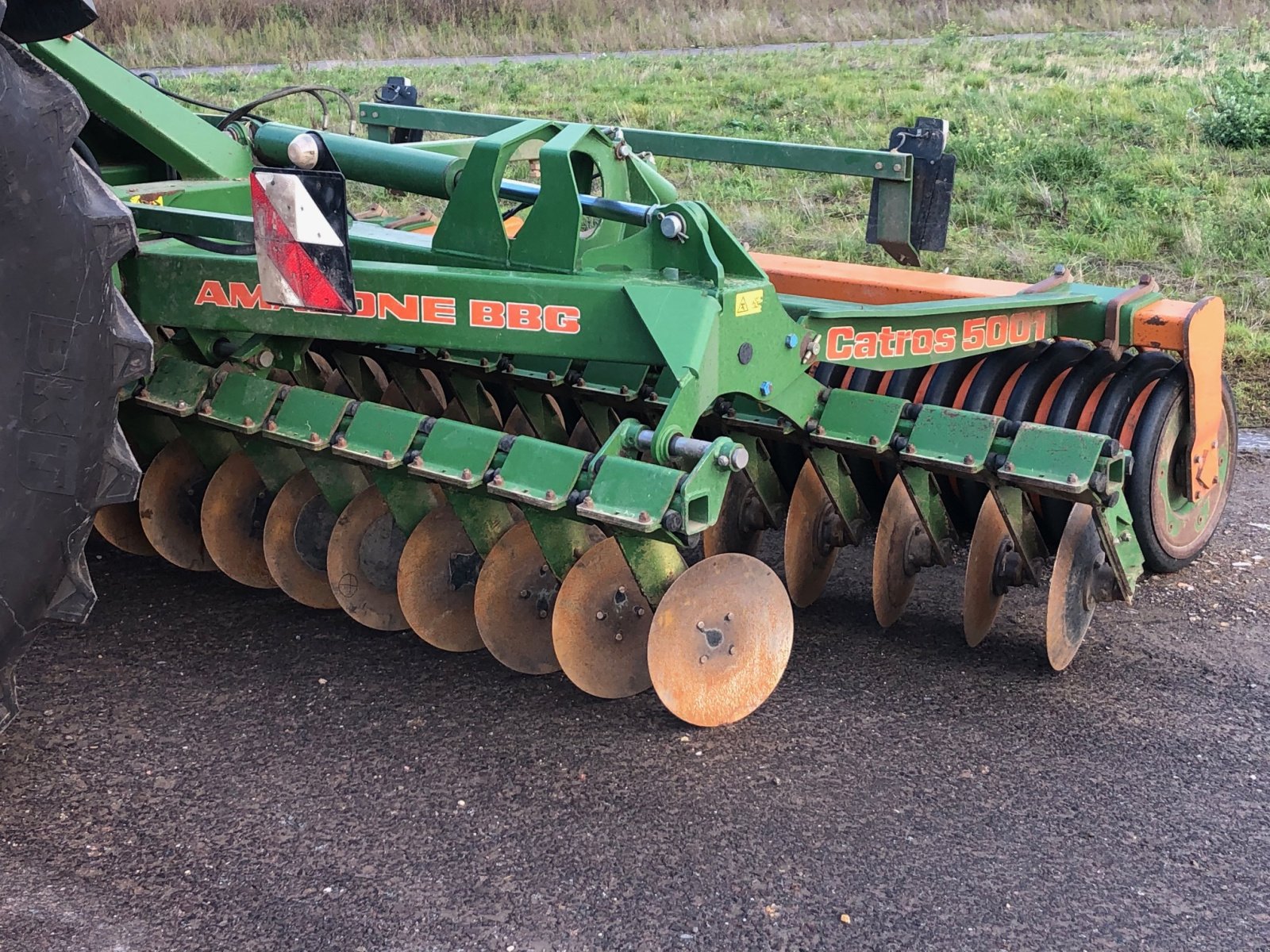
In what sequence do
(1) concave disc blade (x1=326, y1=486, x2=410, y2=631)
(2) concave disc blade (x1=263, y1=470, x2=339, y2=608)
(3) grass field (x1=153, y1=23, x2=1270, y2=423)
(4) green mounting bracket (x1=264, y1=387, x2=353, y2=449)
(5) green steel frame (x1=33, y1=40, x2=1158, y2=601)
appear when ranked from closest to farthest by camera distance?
(5) green steel frame (x1=33, y1=40, x2=1158, y2=601)
(4) green mounting bracket (x1=264, y1=387, x2=353, y2=449)
(1) concave disc blade (x1=326, y1=486, x2=410, y2=631)
(2) concave disc blade (x1=263, y1=470, x2=339, y2=608)
(3) grass field (x1=153, y1=23, x2=1270, y2=423)

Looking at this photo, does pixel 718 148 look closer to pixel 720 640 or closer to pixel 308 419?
pixel 308 419

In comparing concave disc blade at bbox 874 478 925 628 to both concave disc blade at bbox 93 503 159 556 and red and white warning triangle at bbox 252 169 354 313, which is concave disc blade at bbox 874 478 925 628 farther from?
concave disc blade at bbox 93 503 159 556

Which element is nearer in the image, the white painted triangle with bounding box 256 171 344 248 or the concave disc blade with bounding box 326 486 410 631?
the white painted triangle with bounding box 256 171 344 248

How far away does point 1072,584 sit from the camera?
3105 mm

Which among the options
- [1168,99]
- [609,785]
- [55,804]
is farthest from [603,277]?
[1168,99]

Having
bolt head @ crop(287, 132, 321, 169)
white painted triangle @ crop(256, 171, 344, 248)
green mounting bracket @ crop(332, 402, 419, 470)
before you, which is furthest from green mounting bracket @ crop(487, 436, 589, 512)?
bolt head @ crop(287, 132, 321, 169)

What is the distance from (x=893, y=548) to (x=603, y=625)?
0.81 m

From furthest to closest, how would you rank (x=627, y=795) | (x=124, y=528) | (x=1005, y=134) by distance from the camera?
(x=1005, y=134) < (x=124, y=528) < (x=627, y=795)

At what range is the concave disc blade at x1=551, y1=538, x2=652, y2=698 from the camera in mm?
2889

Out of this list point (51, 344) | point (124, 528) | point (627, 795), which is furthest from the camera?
point (124, 528)

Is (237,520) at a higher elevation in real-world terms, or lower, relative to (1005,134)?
lower

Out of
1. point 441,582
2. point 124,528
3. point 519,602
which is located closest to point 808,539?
point 519,602

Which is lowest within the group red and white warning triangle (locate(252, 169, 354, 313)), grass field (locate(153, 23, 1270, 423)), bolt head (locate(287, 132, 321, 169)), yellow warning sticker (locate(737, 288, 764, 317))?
grass field (locate(153, 23, 1270, 423))

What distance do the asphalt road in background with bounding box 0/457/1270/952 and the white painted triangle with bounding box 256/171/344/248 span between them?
1.04m
